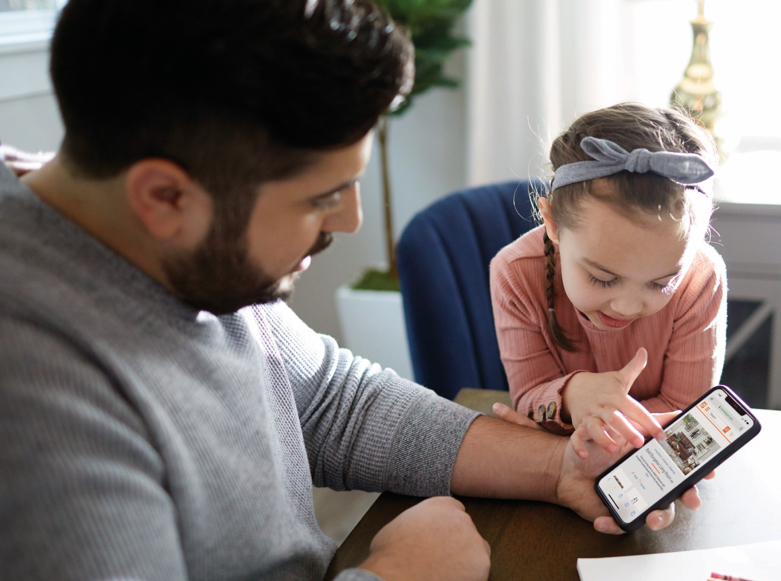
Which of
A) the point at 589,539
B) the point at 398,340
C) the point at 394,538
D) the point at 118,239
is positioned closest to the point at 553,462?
the point at 589,539

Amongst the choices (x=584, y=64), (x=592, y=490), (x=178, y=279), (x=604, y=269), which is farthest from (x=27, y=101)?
(x=584, y=64)

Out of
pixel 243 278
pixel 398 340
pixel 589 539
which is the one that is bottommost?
→ pixel 398 340

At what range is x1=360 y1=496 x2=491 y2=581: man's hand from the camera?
69 cm

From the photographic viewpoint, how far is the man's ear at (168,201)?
1.96 ft

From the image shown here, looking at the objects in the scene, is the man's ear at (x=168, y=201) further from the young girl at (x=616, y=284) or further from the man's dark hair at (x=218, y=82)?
the young girl at (x=616, y=284)

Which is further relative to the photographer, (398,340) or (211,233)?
(398,340)

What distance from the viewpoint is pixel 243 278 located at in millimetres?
686

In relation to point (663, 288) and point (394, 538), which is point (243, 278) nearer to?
point (394, 538)

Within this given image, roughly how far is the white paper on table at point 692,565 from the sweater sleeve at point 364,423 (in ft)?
0.72

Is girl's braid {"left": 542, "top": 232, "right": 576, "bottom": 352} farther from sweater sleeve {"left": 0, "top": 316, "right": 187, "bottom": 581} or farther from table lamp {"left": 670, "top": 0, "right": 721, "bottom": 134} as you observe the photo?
table lamp {"left": 670, "top": 0, "right": 721, "bottom": 134}

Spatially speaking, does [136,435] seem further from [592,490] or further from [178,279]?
[592,490]

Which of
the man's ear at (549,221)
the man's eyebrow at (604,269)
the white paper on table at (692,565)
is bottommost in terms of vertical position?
the white paper on table at (692,565)

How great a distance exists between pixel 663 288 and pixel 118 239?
695 millimetres

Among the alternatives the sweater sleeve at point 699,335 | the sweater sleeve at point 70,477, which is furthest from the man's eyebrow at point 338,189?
the sweater sleeve at point 699,335
